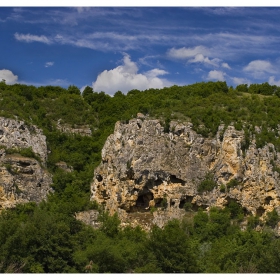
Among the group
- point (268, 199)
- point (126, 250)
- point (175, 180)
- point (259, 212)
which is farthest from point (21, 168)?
point (268, 199)

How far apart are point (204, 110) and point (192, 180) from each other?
787 centimetres

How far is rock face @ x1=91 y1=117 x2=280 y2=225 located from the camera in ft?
132

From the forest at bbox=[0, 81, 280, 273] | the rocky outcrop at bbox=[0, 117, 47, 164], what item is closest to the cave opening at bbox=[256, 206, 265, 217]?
the forest at bbox=[0, 81, 280, 273]

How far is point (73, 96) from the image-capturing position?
204 feet

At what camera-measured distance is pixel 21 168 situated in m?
43.1

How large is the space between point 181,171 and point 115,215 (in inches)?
266

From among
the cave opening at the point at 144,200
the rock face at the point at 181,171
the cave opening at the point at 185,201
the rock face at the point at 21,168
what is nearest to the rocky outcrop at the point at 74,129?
the rock face at the point at 21,168

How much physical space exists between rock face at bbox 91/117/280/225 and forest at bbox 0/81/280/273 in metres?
1.01

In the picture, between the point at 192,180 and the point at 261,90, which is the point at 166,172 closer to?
the point at 192,180

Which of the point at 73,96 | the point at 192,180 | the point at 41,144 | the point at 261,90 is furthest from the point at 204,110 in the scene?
the point at 73,96

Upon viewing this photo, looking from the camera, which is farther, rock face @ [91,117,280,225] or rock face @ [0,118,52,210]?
rock face @ [0,118,52,210]

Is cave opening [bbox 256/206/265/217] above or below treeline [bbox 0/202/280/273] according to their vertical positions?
above

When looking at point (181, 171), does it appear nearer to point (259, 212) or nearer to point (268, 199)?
point (259, 212)

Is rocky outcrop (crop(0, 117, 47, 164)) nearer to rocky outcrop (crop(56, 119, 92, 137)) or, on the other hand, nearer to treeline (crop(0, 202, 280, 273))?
rocky outcrop (crop(56, 119, 92, 137))
